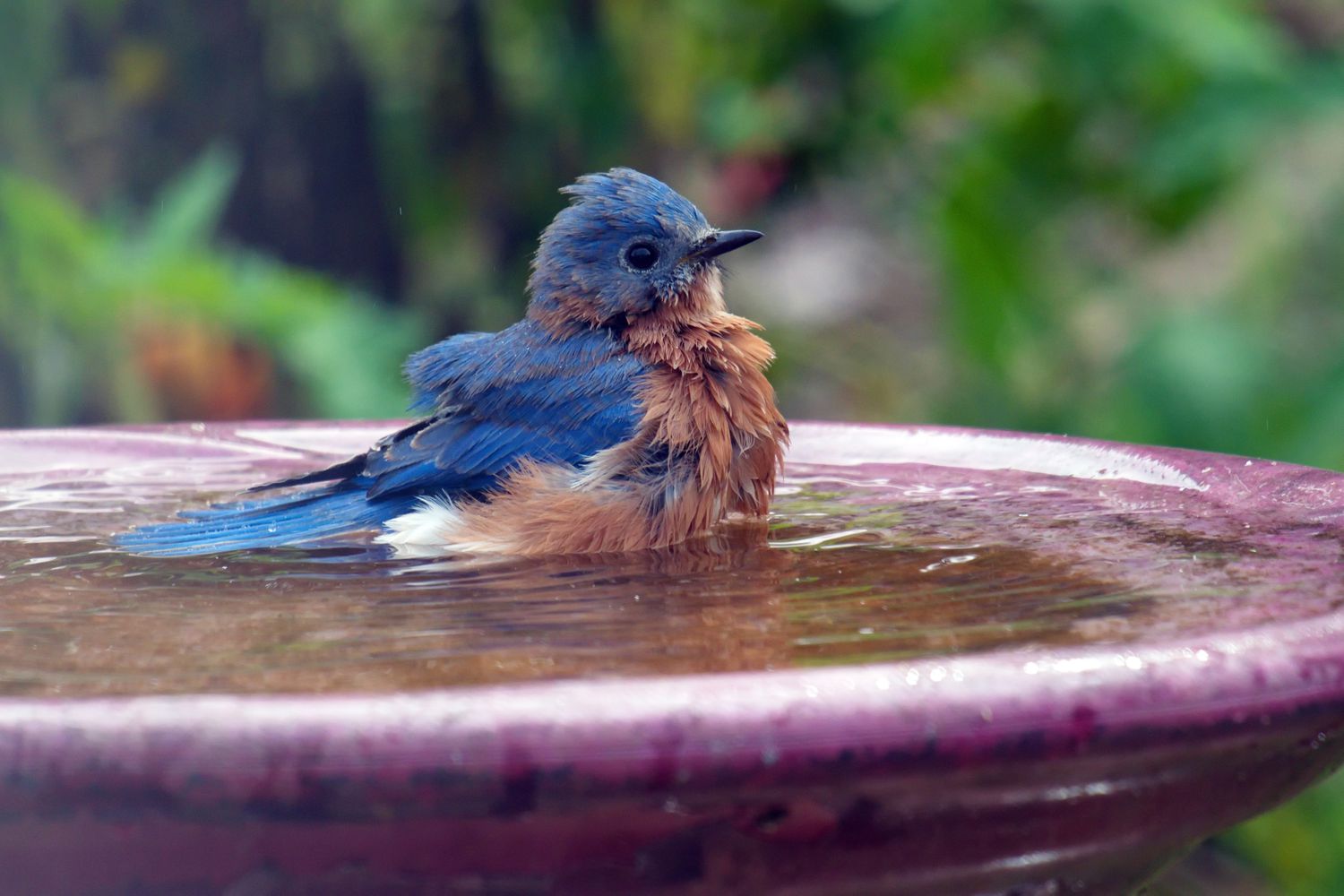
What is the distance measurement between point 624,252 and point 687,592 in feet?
4.94

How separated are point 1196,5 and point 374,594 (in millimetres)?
4881

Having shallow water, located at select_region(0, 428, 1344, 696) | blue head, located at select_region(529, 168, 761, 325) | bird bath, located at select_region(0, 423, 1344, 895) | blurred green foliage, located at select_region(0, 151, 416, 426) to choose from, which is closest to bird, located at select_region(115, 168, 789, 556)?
blue head, located at select_region(529, 168, 761, 325)

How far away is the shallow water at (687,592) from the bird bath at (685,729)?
0.5 inches

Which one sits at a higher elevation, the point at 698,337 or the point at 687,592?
the point at 698,337

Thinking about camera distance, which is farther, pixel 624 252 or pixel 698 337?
pixel 624 252

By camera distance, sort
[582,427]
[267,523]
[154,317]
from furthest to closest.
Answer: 1. [154,317]
2. [582,427]
3. [267,523]

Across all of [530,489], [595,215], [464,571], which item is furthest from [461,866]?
[595,215]

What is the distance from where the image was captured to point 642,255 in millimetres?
3809

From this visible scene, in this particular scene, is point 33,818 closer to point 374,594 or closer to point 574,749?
point 574,749

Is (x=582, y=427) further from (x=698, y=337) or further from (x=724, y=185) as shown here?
(x=724, y=185)

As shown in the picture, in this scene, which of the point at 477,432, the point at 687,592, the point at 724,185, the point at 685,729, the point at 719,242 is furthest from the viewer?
the point at 724,185

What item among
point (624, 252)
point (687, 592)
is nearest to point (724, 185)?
point (624, 252)

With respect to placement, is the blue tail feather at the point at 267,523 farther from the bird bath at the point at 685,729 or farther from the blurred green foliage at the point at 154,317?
the blurred green foliage at the point at 154,317

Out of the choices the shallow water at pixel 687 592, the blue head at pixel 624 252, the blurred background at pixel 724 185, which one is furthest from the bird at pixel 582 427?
the blurred background at pixel 724 185
